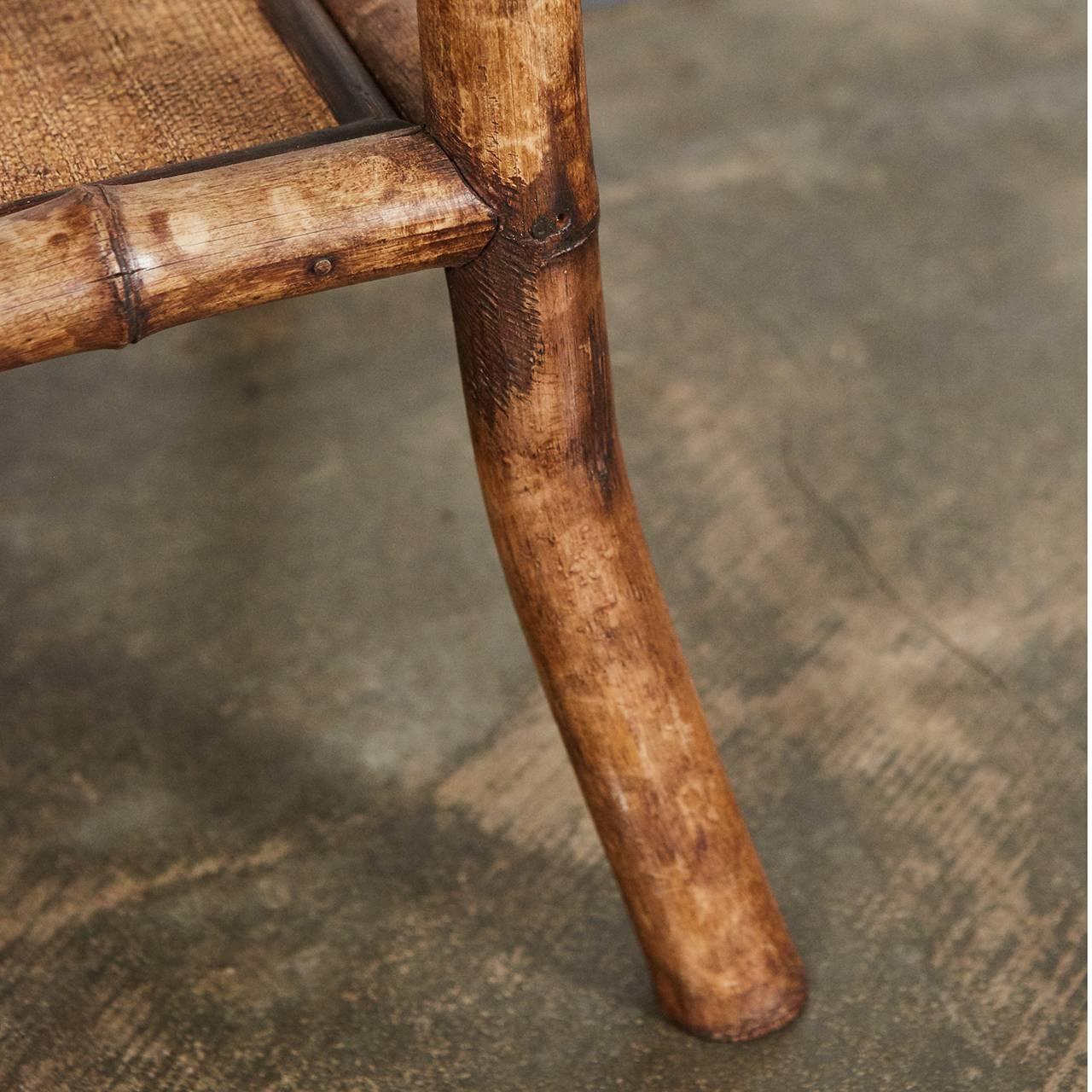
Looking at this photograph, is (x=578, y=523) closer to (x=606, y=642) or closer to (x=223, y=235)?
(x=606, y=642)

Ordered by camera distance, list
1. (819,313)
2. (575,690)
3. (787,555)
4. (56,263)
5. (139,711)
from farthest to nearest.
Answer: (819,313) → (787,555) → (139,711) → (575,690) → (56,263)

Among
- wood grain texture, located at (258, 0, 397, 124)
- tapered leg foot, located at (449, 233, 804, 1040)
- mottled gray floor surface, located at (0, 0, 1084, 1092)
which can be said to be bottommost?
mottled gray floor surface, located at (0, 0, 1084, 1092)

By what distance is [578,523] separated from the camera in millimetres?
771

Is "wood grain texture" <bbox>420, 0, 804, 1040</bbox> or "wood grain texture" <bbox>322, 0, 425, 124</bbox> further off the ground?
"wood grain texture" <bbox>322, 0, 425, 124</bbox>

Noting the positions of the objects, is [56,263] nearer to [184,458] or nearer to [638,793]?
[638,793]

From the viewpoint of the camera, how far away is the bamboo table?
0.65 metres

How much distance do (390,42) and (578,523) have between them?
0.28 metres

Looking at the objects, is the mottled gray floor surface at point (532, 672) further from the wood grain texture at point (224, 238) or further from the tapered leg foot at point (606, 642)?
the wood grain texture at point (224, 238)

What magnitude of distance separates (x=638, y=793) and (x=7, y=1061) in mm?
385

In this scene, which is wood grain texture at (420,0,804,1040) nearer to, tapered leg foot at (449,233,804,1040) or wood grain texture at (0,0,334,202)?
tapered leg foot at (449,233,804,1040)

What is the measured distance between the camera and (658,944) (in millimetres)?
855

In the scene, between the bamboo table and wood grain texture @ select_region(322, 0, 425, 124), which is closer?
the bamboo table

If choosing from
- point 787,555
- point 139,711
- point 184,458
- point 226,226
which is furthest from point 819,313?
point 226,226

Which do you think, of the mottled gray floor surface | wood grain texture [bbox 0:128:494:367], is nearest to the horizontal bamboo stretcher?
wood grain texture [bbox 0:128:494:367]
